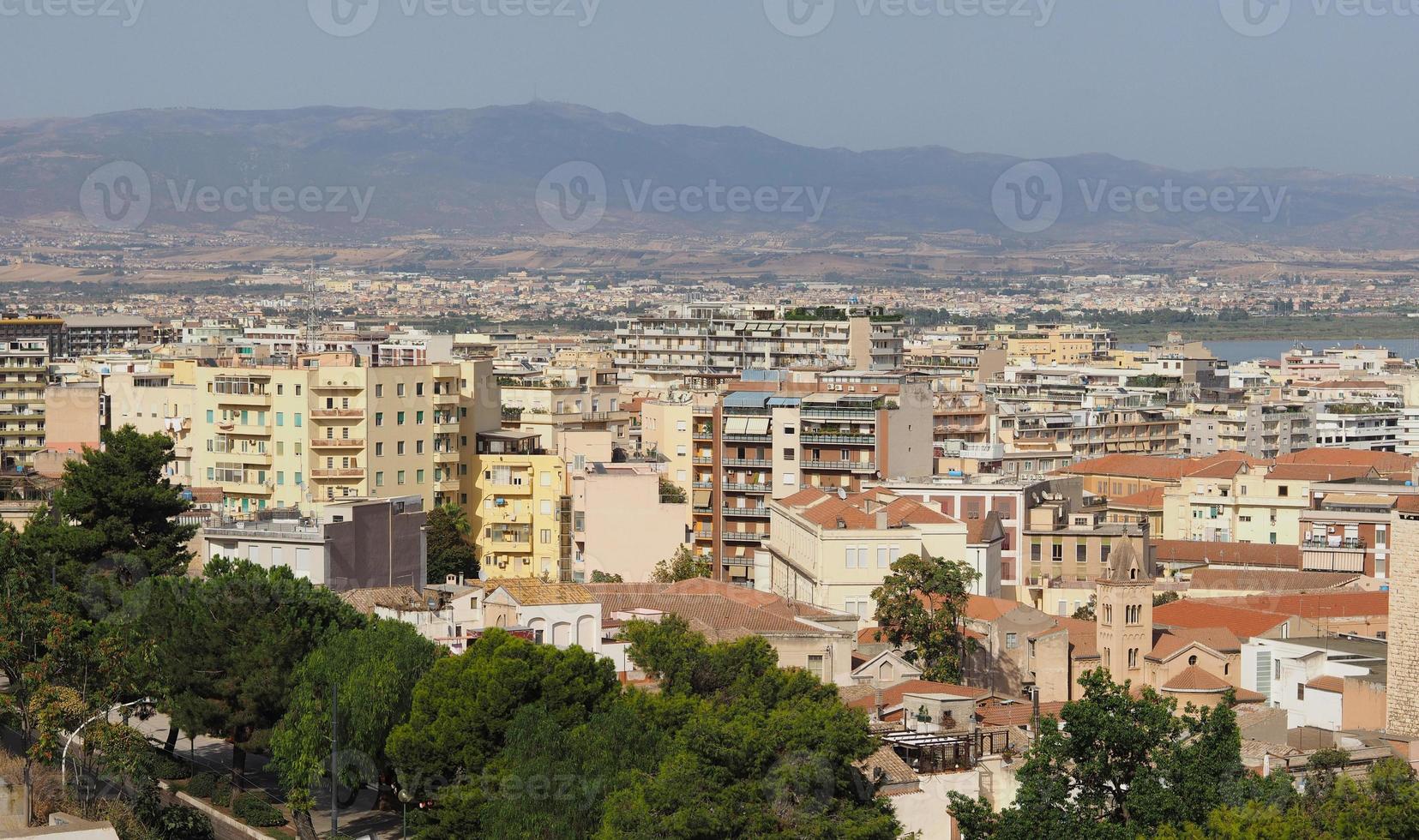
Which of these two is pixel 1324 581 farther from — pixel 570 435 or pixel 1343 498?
pixel 570 435

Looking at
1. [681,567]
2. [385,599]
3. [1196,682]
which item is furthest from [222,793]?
[681,567]

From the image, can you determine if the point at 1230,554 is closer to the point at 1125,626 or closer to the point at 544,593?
the point at 1125,626

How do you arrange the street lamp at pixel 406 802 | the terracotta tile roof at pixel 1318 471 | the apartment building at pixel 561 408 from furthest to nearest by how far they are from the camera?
1. the apartment building at pixel 561 408
2. the terracotta tile roof at pixel 1318 471
3. the street lamp at pixel 406 802

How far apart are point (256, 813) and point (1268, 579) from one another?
23.3 meters

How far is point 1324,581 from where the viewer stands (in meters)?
43.6

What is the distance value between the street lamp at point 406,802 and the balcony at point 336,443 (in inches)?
1004

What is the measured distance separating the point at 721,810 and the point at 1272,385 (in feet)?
298

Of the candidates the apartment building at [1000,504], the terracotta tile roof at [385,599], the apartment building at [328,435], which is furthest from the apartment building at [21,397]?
the terracotta tile roof at [385,599]

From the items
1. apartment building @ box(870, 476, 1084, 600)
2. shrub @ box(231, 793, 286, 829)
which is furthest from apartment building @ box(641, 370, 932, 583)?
shrub @ box(231, 793, 286, 829)

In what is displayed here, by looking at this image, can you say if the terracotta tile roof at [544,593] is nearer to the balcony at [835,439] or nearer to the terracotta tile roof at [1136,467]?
the balcony at [835,439]

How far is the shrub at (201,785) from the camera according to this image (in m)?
27.9

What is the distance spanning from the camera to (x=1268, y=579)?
43781 millimetres

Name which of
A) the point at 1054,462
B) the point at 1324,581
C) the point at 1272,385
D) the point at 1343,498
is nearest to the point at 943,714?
the point at 1324,581

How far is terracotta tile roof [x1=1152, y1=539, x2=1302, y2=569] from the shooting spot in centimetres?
4891
